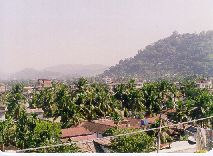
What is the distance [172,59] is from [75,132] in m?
147

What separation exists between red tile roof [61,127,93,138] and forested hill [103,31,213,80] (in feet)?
359

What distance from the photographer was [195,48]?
170250mm

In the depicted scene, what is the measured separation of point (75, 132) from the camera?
22.3 m

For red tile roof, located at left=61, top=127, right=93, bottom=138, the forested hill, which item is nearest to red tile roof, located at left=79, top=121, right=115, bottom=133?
red tile roof, located at left=61, top=127, right=93, bottom=138

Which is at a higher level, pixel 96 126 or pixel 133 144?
pixel 133 144

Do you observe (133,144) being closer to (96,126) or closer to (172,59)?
(96,126)

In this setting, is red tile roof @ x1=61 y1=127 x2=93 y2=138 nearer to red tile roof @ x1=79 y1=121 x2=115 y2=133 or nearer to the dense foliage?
red tile roof @ x1=79 y1=121 x2=115 y2=133

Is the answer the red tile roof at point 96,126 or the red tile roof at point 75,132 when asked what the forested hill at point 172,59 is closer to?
the red tile roof at point 96,126

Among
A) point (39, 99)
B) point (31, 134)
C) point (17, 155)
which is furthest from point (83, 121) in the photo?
point (17, 155)

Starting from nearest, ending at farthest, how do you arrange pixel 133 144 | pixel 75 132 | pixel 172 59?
1. pixel 133 144
2. pixel 75 132
3. pixel 172 59

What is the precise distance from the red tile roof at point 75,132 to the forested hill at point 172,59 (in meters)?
109

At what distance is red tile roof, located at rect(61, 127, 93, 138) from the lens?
71.0 feet

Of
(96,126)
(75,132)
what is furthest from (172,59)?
(75,132)

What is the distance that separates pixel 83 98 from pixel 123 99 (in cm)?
688
